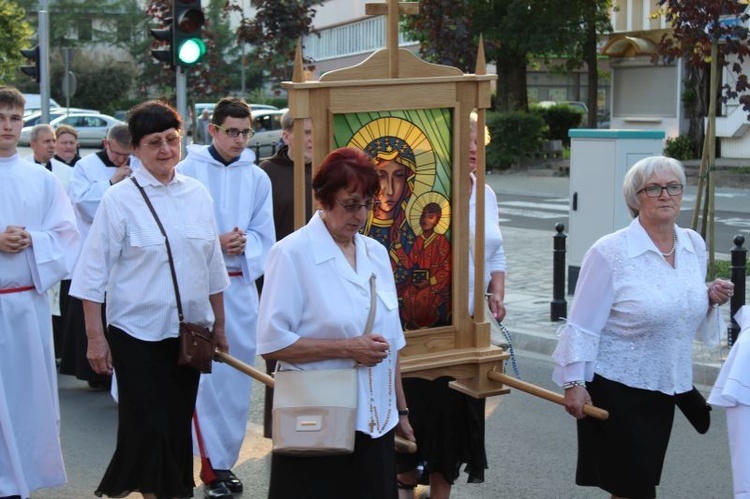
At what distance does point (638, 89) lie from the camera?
122 feet

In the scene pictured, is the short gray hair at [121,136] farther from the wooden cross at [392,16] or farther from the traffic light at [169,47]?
the traffic light at [169,47]

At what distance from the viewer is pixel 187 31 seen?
12.5m

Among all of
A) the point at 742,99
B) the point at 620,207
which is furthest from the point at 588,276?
the point at 742,99

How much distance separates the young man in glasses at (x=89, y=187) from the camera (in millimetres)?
8234

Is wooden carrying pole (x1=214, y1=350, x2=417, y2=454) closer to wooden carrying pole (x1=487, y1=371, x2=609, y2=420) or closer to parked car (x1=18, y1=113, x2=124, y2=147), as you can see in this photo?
wooden carrying pole (x1=487, y1=371, x2=609, y2=420)

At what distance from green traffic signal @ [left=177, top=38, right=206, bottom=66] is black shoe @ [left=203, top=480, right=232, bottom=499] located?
7078 millimetres

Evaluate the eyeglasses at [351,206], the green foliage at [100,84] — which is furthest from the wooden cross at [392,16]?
the green foliage at [100,84]

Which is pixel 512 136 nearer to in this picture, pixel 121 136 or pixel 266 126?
pixel 266 126

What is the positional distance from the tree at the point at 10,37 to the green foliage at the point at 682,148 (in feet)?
70.4

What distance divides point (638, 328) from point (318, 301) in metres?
1.42

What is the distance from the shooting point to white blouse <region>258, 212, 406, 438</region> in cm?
412

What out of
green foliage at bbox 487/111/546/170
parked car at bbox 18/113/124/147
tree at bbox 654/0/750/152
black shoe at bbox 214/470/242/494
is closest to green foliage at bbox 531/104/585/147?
green foliage at bbox 487/111/546/170

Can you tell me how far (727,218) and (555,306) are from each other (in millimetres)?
10865

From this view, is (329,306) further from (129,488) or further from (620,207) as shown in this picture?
(620,207)
